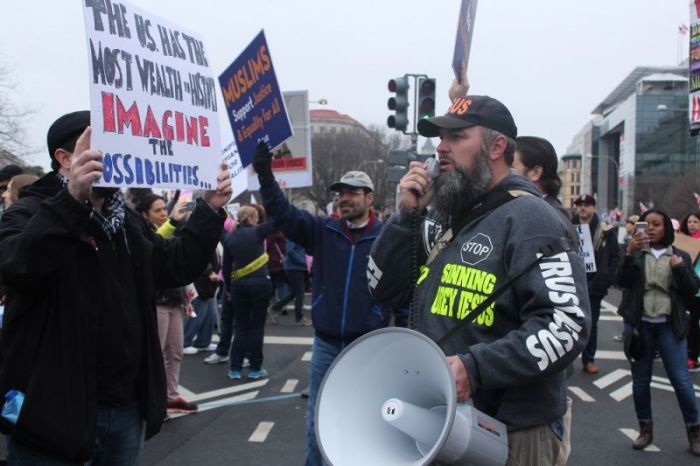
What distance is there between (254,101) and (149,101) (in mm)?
1567

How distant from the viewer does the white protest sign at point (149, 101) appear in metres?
2.35

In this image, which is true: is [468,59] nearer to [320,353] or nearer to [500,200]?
[500,200]

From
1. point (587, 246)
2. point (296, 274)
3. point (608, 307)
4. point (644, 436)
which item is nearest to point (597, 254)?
point (587, 246)

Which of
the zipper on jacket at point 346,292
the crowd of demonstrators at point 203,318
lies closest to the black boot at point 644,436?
the zipper on jacket at point 346,292

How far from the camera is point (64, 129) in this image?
2408 millimetres

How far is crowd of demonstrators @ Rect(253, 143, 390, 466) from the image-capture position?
4.17 meters

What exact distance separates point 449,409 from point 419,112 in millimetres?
10298

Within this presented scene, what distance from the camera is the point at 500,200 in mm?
2188

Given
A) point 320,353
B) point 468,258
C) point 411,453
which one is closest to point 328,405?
point 411,453

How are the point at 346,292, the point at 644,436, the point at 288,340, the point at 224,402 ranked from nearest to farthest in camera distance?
the point at 346,292 < the point at 644,436 < the point at 224,402 < the point at 288,340

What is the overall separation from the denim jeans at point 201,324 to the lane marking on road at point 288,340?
0.94 meters

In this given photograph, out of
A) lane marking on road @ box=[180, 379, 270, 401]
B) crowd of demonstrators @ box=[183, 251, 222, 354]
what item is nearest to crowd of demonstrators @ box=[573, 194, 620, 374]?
lane marking on road @ box=[180, 379, 270, 401]

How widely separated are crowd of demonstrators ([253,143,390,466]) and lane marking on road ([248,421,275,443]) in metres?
1.38

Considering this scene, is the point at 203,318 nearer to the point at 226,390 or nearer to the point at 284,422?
the point at 226,390
